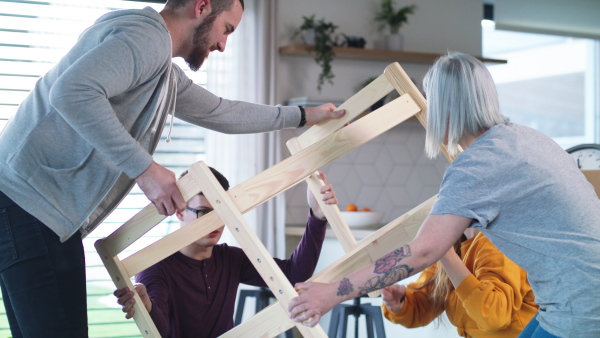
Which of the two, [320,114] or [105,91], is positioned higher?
[105,91]

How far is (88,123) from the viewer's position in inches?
53.7

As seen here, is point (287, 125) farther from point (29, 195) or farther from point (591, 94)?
point (591, 94)

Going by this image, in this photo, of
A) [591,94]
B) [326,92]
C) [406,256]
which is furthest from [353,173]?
[406,256]

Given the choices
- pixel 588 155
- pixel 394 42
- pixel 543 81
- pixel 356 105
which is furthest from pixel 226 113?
pixel 543 81

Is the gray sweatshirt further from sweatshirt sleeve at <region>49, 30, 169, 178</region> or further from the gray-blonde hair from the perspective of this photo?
the gray-blonde hair

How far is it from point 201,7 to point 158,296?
81 cm

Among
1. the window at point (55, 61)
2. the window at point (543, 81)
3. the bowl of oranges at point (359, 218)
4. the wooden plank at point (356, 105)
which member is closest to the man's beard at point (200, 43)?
the wooden plank at point (356, 105)

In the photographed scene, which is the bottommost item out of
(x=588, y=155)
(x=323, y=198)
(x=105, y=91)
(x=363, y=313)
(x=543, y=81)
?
(x=363, y=313)

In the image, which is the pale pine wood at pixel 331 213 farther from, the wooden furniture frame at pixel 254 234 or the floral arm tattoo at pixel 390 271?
the floral arm tattoo at pixel 390 271

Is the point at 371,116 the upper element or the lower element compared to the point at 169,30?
lower

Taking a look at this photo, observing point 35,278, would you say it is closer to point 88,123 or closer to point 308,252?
point 88,123

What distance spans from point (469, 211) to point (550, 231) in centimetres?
17

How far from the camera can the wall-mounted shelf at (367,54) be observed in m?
3.90

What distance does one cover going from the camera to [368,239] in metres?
1.70
